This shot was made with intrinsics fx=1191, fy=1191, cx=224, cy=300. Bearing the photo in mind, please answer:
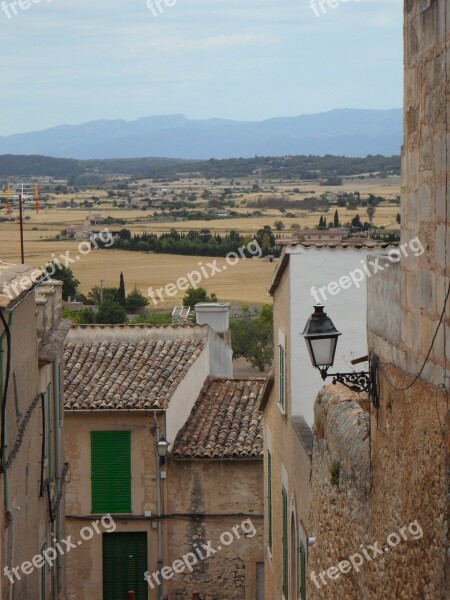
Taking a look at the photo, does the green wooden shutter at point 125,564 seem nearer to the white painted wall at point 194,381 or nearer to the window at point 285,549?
the white painted wall at point 194,381

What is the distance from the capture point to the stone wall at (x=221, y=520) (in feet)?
66.9

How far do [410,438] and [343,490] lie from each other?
75.7 inches

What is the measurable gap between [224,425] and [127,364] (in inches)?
86.6

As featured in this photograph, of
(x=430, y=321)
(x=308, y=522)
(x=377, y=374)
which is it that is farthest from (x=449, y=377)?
(x=308, y=522)

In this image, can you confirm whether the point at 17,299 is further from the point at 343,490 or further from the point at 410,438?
the point at 410,438

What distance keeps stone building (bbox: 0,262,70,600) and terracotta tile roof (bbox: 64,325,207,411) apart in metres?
4.38

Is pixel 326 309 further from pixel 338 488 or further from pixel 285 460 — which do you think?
pixel 338 488

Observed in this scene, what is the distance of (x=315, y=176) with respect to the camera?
161 m

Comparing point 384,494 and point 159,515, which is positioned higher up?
point 384,494

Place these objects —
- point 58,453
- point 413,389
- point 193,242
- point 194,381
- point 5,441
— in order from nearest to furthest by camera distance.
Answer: point 413,389 → point 5,441 → point 58,453 → point 194,381 → point 193,242

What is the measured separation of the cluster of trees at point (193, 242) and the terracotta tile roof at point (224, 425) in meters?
→ 48.0

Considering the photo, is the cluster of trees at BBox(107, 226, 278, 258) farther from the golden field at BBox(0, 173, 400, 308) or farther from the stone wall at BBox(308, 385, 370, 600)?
the stone wall at BBox(308, 385, 370, 600)

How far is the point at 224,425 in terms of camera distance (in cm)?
2109

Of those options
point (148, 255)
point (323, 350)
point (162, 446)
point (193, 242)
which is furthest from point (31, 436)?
point (193, 242)
